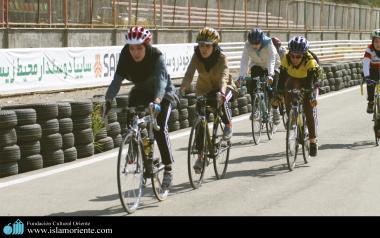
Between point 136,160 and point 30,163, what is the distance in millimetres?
3177

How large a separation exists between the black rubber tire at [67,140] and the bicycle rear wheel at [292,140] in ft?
10.2

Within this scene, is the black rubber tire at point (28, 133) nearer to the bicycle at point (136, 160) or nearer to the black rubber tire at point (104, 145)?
the black rubber tire at point (104, 145)

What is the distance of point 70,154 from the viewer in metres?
12.6

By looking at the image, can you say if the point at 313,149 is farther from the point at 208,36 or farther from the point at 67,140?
the point at 67,140

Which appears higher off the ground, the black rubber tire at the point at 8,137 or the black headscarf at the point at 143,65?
the black headscarf at the point at 143,65

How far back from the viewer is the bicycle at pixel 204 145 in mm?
10305

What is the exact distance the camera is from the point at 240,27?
4188 centimetres

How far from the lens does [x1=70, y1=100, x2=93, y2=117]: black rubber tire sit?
12787 mm

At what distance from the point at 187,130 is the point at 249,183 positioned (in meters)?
6.09

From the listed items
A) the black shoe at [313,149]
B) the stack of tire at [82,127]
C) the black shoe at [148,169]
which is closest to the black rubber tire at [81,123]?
the stack of tire at [82,127]

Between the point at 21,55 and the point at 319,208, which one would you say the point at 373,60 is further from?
the point at 21,55
